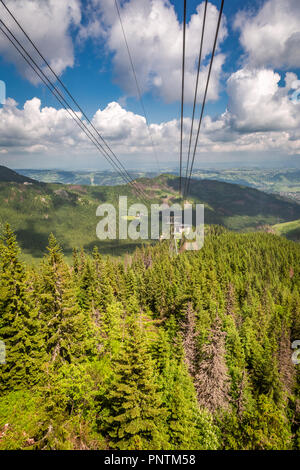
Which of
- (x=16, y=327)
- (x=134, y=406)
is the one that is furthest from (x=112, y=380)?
(x=16, y=327)

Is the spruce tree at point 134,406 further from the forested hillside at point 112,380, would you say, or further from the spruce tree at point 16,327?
the spruce tree at point 16,327

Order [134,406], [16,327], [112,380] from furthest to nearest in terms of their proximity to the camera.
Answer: [16,327] < [112,380] < [134,406]

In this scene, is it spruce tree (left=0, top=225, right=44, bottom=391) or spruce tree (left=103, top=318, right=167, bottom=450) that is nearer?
spruce tree (left=103, top=318, right=167, bottom=450)

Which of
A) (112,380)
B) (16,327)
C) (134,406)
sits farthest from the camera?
(16,327)

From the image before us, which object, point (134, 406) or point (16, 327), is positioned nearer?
point (134, 406)

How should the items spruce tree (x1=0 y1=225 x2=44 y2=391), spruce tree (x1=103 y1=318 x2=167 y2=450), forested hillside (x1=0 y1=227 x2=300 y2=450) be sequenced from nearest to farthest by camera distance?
spruce tree (x1=103 y1=318 x2=167 y2=450) → forested hillside (x1=0 y1=227 x2=300 y2=450) → spruce tree (x1=0 y1=225 x2=44 y2=391)

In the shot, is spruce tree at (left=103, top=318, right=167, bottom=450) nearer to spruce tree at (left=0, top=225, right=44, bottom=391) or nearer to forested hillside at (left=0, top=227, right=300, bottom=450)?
forested hillside at (left=0, top=227, right=300, bottom=450)

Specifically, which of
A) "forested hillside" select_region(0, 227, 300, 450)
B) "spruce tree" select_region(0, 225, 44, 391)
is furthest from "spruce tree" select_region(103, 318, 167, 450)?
"spruce tree" select_region(0, 225, 44, 391)

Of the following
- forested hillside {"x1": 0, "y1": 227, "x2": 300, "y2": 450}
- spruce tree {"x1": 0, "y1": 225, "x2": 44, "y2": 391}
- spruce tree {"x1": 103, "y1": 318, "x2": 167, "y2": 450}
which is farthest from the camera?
spruce tree {"x1": 0, "y1": 225, "x2": 44, "y2": 391}

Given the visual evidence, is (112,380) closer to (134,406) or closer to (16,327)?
(134,406)
